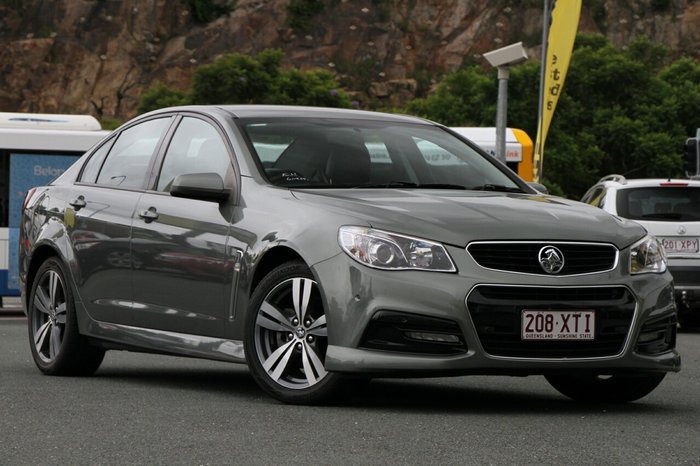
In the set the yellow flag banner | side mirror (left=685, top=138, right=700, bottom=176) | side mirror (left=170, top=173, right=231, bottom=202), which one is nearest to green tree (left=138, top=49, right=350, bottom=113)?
the yellow flag banner

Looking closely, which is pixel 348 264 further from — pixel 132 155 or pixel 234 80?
pixel 234 80

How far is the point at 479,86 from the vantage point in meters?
70.1

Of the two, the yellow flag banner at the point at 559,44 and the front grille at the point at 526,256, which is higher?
→ the yellow flag banner at the point at 559,44

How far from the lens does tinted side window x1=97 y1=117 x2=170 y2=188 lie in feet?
30.2

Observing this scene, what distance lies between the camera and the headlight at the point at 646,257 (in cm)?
751

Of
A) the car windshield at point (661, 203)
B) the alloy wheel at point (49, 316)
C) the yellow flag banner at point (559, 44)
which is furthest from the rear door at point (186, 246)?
the yellow flag banner at point (559, 44)

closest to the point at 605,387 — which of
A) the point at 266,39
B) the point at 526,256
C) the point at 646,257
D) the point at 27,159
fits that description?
the point at 646,257

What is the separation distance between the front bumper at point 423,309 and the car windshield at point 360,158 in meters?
1.02

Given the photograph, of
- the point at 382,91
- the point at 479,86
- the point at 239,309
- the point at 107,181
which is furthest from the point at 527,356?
the point at 382,91

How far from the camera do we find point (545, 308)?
7141 mm

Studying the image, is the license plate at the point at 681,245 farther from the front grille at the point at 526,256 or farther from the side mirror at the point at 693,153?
the front grille at the point at 526,256

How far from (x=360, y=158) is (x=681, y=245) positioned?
33.6ft

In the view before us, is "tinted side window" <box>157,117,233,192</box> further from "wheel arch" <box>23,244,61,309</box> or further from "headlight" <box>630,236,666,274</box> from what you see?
"headlight" <box>630,236,666,274</box>

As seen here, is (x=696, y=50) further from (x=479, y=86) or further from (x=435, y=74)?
(x=479, y=86)
